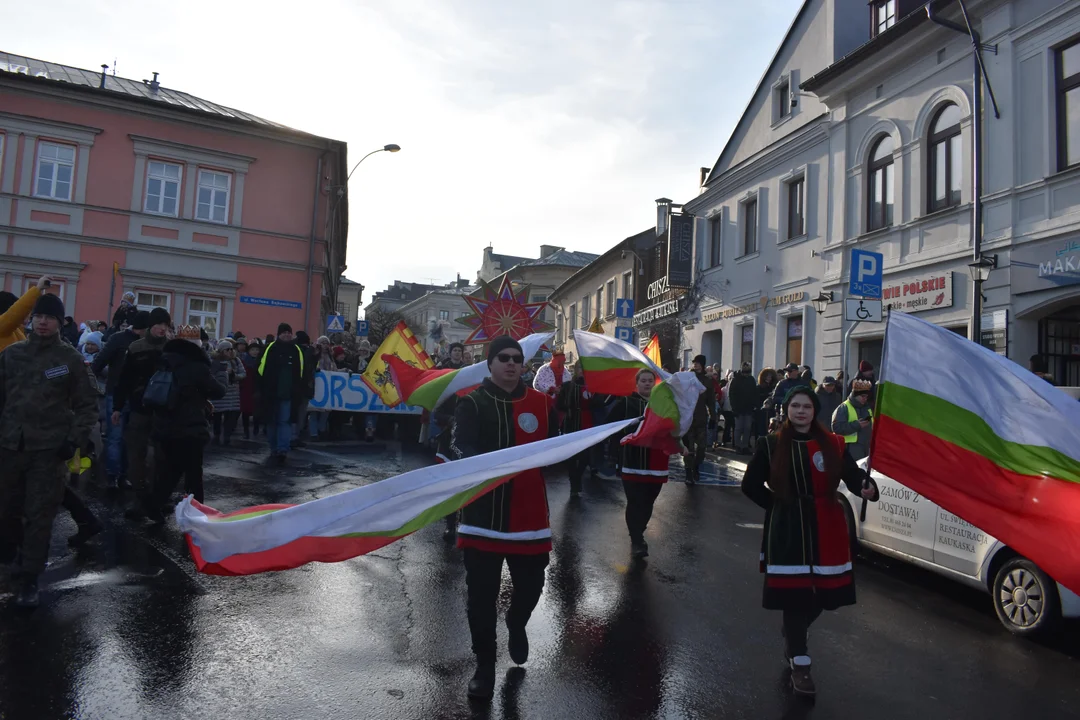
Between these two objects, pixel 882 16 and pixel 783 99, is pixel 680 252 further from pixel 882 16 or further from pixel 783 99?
pixel 882 16

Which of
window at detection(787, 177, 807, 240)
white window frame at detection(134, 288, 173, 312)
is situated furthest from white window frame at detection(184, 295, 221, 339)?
window at detection(787, 177, 807, 240)

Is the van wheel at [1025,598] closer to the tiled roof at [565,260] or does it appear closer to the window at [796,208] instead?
the window at [796,208]

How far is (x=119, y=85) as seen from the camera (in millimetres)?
29188

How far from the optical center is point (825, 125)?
19.8 meters

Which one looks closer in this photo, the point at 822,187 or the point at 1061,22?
the point at 1061,22

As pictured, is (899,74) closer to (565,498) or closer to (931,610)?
(565,498)

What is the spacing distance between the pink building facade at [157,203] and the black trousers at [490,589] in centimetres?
2448

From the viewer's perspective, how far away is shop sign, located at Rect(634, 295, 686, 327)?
28016mm

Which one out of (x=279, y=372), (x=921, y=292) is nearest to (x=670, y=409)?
(x=279, y=372)

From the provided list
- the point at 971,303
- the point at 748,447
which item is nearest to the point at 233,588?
the point at 748,447

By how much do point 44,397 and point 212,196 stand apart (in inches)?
958

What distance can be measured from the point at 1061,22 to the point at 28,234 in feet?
91.8

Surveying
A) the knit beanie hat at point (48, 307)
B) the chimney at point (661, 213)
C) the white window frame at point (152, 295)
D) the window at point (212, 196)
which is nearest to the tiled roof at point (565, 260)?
the chimney at point (661, 213)

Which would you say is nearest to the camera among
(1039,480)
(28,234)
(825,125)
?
(1039,480)
